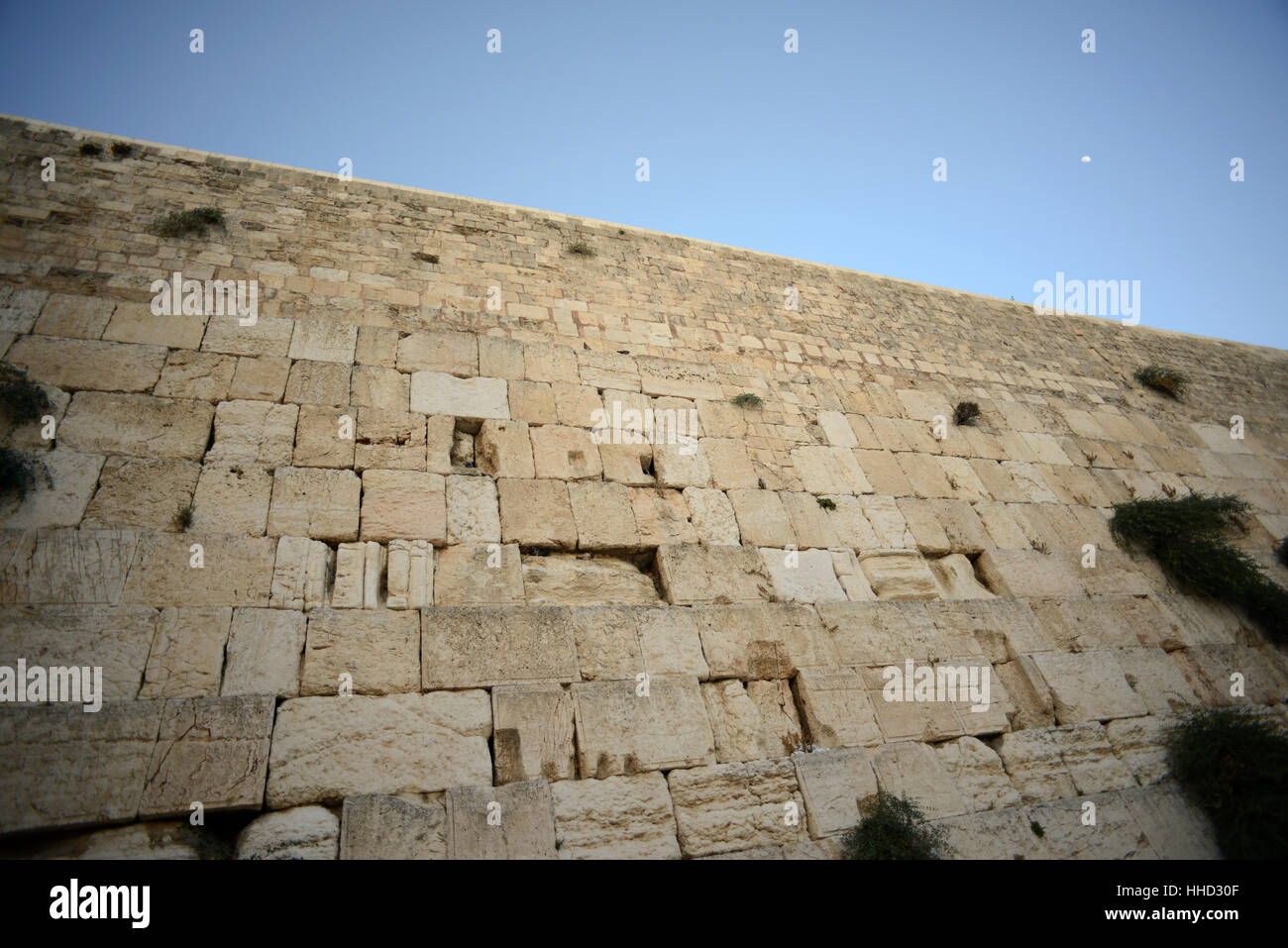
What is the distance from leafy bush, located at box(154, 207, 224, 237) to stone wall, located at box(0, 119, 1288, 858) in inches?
3.2

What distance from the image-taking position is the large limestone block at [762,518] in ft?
17.7

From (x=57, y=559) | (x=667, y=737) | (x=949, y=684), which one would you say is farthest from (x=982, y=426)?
(x=57, y=559)

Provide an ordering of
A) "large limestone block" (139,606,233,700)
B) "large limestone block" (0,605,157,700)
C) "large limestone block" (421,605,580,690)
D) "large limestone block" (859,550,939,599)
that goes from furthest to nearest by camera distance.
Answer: "large limestone block" (859,550,939,599), "large limestone block" (421,605,580,690), "large limestone block" (139,606,233,700), "large limestone block" (0,605,157,700)

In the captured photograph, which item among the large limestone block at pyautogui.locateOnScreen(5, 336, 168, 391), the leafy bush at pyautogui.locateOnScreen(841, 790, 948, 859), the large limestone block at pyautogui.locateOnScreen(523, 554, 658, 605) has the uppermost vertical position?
the large limestone block at pyautogui.locateOnScreen(5, 336, 168, 391)

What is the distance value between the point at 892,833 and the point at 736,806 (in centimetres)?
95

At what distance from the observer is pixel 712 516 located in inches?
213

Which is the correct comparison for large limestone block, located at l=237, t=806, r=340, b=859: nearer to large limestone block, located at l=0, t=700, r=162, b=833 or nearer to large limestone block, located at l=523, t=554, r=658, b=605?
large limestone block, located at l=0, t=700, r=162, b=833

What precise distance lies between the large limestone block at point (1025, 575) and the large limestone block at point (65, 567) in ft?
21.6

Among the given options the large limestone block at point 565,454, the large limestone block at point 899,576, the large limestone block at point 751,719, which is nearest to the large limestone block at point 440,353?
the large limestone block at point 565,454

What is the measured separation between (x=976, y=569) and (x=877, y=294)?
4167 mm

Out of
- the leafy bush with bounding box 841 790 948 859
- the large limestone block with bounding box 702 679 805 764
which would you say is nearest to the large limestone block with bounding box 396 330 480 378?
the large limestone block with bounding box 702 679 805 764

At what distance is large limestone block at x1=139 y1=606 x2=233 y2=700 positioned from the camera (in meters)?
3.48

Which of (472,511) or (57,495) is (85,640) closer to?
(57,495)

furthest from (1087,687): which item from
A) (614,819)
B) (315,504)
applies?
(315,504)
